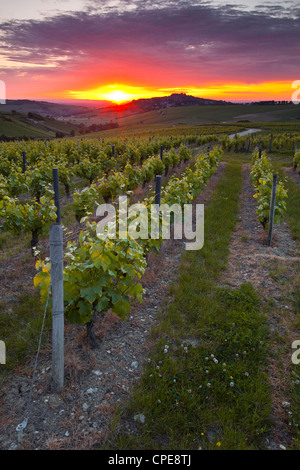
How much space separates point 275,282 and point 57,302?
4.30 meters

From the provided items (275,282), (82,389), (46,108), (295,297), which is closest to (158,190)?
(275,282)

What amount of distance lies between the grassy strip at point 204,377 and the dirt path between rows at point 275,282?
0.48 ft

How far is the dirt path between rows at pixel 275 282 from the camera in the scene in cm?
344

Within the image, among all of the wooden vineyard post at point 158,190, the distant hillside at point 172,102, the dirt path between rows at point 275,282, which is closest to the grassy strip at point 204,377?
the dirt path between rows at point 275,282

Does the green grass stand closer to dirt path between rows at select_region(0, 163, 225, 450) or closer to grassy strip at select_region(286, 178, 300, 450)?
dirt path between rows at select_region(0, 163, 225, 450)

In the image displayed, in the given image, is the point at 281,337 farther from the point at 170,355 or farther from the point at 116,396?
the point at 116,396

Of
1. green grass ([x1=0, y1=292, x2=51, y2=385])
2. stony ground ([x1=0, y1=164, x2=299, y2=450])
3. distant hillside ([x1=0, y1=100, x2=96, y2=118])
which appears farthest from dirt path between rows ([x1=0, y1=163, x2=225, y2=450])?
distant hillside ([x1=0, y1=100, x2=96, y2=118])

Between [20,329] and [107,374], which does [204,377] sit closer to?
[107,374]

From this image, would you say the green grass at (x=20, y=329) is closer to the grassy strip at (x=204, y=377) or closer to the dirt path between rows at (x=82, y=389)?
the dirt path between rows at (x=82, y=389)

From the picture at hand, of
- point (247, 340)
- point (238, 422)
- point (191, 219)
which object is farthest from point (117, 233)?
point (191, 219)

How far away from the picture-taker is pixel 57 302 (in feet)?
11.2

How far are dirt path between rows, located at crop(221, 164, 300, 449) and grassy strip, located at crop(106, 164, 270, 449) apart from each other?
0.15 m

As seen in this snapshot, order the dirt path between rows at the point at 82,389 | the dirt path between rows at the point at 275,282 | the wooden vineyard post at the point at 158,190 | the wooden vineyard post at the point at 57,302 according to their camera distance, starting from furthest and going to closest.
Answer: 1. the wooden vineyard post at the point at 158,190
2. the dirt path between rows at the point at 275,282
3. the wooden vineyard post at the point at 57,302
4. the dirt path between rows at the point at 82,389

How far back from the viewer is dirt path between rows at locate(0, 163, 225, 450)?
3070 millimetres
